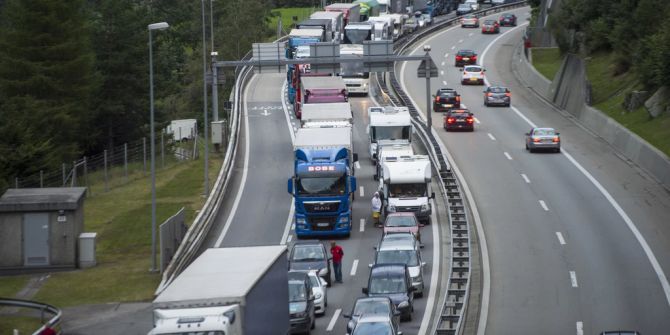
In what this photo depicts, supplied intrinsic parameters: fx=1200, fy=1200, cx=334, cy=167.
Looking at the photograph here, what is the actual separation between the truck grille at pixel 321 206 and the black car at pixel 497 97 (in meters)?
33.0

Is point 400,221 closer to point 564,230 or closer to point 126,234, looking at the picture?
point 564,230

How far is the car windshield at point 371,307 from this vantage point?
30.5 metres

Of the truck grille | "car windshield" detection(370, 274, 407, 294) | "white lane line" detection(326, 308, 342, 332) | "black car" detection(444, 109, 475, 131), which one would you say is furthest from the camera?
"black car" detection(444, 109, 475, 131)

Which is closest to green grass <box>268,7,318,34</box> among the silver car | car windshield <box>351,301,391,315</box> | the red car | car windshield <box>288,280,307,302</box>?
the red car

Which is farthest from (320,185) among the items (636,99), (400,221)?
(636,99)

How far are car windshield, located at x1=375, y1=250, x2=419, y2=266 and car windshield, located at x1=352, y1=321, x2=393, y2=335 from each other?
875 centimetres

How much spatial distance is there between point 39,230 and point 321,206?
34.9ft

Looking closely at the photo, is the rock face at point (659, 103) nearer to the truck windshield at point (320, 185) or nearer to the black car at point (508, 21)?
the truck windshield at point (320, 185)

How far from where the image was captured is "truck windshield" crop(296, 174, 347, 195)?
45812 millimetres

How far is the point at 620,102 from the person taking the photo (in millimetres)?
68188

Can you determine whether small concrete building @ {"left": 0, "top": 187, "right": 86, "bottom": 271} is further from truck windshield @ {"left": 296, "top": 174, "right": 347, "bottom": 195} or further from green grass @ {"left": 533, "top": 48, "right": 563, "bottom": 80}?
green grass @ {"left": 533, "top": 48, "right": 563, "bottom": 80}

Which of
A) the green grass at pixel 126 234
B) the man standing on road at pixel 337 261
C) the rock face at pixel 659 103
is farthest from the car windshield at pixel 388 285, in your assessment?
the rock face at pixel 659 103

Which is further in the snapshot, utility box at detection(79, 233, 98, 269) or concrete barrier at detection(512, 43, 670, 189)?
concrete barrier at detection(512, 43, 670, 189)

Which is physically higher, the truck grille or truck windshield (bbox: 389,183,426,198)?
truck windshield (bbox: 389,183,426,198)
